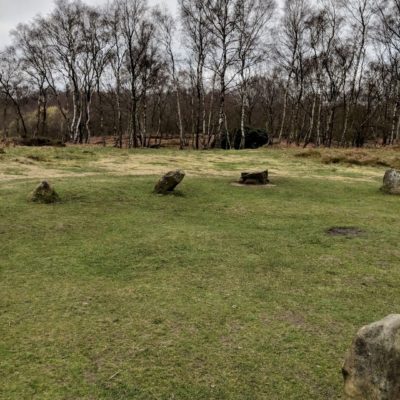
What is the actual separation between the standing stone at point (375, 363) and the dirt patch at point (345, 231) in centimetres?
557

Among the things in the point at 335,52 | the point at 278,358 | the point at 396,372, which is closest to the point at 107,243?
the point at 278,358

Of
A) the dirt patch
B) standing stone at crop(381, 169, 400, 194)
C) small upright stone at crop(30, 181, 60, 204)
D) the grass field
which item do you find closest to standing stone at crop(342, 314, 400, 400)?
the grass field

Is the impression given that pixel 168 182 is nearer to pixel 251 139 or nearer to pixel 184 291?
pixel 184 291

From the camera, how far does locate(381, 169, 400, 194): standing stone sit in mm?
13234

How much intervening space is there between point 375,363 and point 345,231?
6038 mm

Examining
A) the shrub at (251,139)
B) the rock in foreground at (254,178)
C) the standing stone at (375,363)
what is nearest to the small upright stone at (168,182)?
the rock in foreground at (254,178)

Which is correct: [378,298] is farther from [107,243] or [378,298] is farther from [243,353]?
[107,243]

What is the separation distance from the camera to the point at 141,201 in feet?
36.2

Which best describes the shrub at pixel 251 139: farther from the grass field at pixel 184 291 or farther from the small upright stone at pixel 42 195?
the small upright stone at pixel 42 195

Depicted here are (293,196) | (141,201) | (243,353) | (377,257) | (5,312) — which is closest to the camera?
(243,353)

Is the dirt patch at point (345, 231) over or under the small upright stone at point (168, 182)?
under

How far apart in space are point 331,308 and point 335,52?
115ft

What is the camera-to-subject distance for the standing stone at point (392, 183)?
13234mm

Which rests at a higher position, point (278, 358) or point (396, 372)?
point (396, 372)
